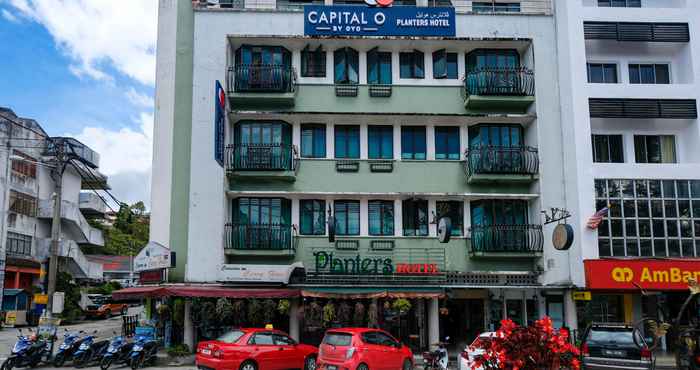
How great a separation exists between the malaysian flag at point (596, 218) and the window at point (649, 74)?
651 centimetres

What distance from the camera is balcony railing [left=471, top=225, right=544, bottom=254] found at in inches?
1022

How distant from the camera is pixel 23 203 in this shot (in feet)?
154

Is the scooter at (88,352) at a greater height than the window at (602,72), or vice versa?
the window at (602,72)

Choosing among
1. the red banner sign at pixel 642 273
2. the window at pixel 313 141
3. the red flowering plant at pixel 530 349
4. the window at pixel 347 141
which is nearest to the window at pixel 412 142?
the window at pixel 347 141

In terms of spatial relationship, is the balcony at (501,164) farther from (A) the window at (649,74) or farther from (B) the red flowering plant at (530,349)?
(B) the red flowering plant at (530,349)

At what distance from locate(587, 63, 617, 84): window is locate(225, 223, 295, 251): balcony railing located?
1471cm

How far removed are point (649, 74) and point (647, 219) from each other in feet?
21.9

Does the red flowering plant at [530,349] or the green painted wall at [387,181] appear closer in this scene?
the red flowering plant at [530,349]

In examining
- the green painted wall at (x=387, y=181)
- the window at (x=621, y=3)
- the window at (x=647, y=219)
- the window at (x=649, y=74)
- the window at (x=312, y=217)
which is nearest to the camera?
the window at (x=647, y=219)

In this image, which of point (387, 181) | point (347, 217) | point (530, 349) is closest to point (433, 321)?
point (347, 217)

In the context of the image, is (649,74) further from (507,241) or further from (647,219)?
(507,241)

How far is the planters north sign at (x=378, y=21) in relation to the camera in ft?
87.3

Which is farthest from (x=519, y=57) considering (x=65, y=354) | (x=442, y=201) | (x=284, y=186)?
(x=65, y=354)

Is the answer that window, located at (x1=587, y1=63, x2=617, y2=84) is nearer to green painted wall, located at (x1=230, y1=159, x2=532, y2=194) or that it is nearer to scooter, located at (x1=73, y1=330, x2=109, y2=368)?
green painted wall, located at (x1=230, y1=159, x2=532, y2=194)
